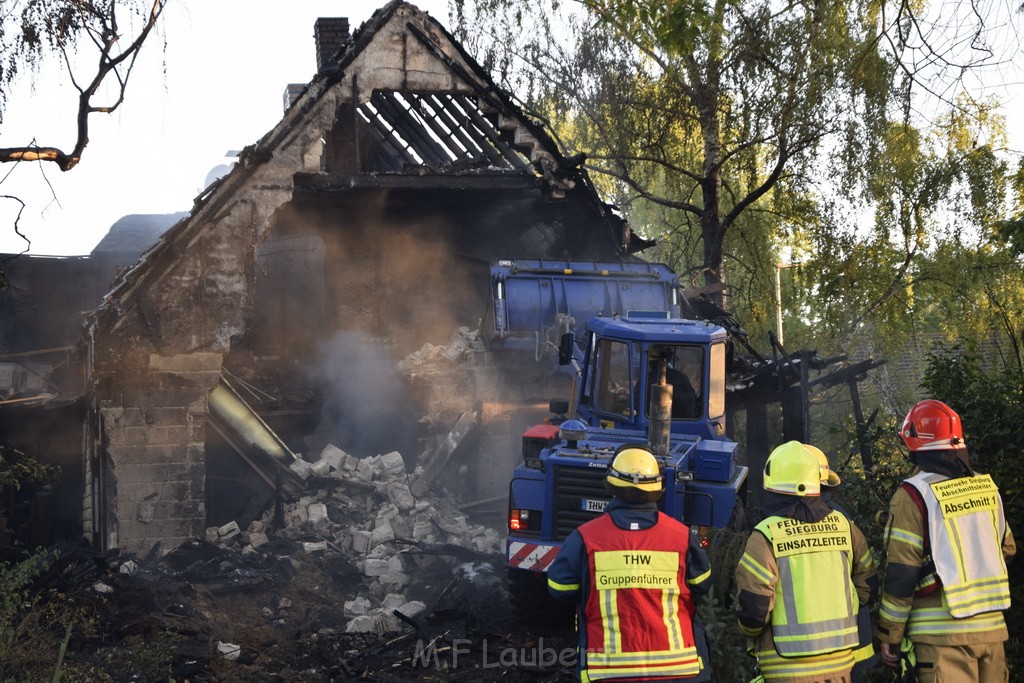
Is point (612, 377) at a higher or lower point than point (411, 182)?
lower

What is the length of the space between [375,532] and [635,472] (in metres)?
8.02

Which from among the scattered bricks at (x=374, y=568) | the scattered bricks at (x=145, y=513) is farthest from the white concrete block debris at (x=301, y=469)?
the scattered bricks at (x=374, y=568)

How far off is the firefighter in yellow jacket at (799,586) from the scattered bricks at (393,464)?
32.7 ft

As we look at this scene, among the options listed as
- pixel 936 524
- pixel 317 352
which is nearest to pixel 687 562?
pixel 936 524

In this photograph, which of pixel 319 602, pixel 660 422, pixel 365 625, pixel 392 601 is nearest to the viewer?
pixel 660 422

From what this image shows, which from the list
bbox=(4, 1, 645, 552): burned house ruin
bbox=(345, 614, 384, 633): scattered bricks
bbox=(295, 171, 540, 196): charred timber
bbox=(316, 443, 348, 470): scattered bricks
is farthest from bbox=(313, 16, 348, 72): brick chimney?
bbox=(345, 614, 384, 633): scattered bricks

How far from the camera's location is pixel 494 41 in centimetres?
A: 1994

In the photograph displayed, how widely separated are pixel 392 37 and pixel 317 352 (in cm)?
564

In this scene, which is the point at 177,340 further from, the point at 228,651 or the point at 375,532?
the point at 228,651

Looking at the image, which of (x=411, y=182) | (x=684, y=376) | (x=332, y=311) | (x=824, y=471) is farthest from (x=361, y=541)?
(x=824, y=471)

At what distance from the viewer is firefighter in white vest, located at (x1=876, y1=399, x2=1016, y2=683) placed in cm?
437

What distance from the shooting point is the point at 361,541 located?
1152 centimetres

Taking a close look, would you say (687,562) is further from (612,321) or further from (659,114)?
(659,114)

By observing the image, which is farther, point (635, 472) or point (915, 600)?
point (915, 600)
